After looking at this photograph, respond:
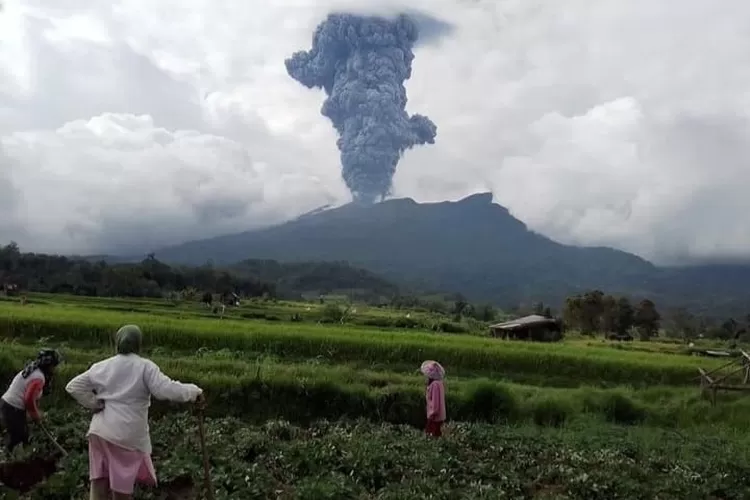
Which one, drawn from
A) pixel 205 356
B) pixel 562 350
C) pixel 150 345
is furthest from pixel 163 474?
pixel 562 350

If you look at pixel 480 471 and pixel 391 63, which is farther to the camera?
pixel 391 63

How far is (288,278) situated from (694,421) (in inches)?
5102

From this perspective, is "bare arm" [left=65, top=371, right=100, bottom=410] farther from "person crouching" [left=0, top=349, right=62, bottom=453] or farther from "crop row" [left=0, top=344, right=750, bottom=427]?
"crop row" [left=0, top=344, right=750, bottom=427]

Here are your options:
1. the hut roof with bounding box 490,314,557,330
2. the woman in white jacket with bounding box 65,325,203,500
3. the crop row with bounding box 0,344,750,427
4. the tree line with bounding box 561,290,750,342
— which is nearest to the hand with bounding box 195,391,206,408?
the woman in white jacket with bounding box 65,325,203,500

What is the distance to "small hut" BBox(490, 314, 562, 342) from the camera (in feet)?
164

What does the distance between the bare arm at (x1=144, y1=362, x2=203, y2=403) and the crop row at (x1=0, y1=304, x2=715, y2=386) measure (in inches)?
747

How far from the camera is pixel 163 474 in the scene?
991 cm

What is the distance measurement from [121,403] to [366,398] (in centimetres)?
1180

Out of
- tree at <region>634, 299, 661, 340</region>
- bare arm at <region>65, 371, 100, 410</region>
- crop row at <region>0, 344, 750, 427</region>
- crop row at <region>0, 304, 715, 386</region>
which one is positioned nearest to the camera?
bare arm at <region>65, 371, 100, 410</region>

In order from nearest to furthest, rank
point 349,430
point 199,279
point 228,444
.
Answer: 1. point 228,444
2. point 349,430
3. point 199,279

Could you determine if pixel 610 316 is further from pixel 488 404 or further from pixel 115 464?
pixel 115 464

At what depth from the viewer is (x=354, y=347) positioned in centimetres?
2717

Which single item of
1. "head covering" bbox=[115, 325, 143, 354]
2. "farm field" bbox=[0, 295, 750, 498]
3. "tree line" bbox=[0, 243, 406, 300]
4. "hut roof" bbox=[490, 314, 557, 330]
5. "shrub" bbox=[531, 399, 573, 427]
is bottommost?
"shrub" bbox=[531, 399, 573, 427]

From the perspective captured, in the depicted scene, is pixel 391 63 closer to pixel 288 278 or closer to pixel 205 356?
pixel 288 278
